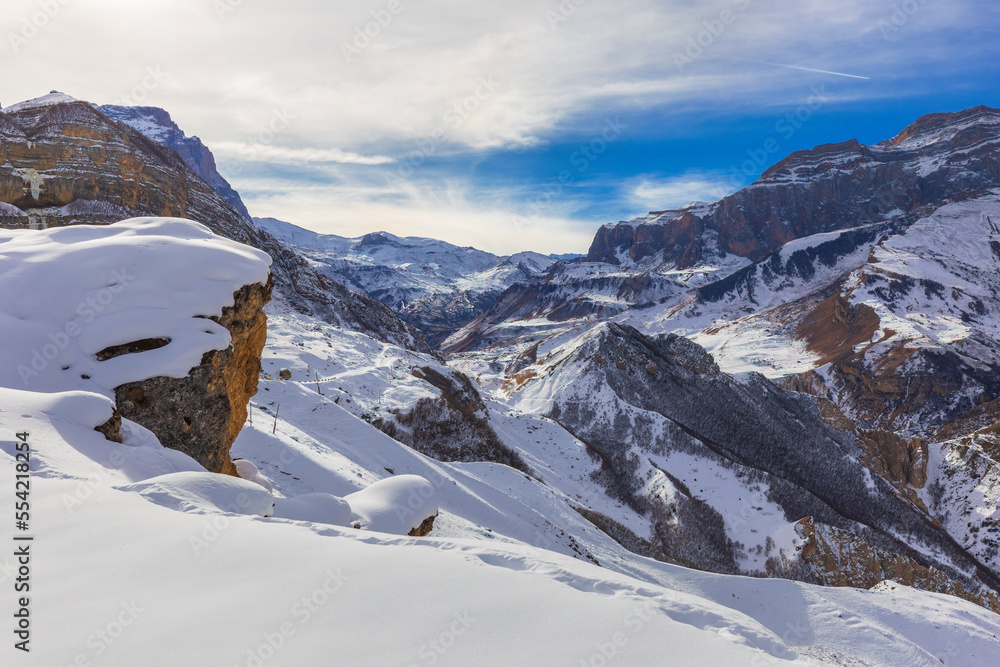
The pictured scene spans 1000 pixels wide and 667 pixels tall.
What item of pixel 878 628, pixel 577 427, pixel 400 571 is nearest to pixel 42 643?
pixel 400 571

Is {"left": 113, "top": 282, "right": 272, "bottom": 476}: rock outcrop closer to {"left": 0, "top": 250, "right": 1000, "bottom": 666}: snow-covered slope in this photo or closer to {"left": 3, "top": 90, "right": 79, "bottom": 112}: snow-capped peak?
{"left": 0, "top": 250, "right": 1000, "bottom": 666}: snow-covered slope

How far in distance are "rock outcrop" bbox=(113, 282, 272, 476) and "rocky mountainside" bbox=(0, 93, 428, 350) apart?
40.7m

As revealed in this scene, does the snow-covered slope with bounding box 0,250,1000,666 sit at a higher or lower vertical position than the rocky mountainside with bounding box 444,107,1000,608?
higher

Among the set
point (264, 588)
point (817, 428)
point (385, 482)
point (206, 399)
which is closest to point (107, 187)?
point (206, 399)

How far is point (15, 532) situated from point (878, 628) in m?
25.4

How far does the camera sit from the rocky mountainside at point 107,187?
4638cm

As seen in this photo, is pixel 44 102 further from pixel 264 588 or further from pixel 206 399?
pixel 264 588

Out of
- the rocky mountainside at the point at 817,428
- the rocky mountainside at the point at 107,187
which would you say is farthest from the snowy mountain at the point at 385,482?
the rocky mountainside at the point at 107,187

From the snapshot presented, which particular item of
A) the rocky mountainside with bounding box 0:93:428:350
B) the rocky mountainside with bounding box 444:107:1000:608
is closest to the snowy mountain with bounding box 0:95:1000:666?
the rocky mountainside with bounding box 444:107:1000:608

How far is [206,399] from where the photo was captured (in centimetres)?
1002

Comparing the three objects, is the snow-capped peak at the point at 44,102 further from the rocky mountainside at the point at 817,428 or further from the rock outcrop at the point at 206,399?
the rock outcrop at the point at 206,399

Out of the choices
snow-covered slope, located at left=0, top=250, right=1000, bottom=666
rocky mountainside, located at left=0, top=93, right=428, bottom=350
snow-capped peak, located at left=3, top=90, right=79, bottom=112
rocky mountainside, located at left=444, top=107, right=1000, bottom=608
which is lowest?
rocky mountainside, located at left=444, top=107, right=1000, bottom=608

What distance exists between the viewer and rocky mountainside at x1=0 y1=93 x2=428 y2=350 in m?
46.4

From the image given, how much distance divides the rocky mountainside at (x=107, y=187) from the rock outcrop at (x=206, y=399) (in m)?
40.7
